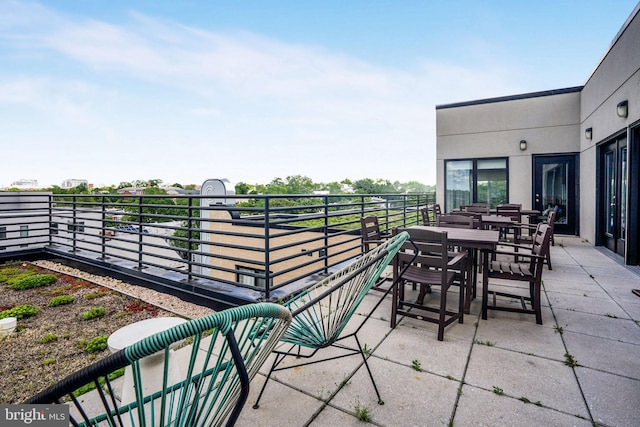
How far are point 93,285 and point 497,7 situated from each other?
10.1m

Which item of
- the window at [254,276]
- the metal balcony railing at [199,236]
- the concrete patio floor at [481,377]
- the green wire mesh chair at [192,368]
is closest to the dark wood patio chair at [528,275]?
the concrete patio floor at [481,377]

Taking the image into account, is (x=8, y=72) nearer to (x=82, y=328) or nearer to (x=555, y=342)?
(x=82, y=328)

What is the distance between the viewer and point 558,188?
7809mm

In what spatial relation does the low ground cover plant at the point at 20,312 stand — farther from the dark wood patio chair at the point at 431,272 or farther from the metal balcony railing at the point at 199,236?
the dark wood patio chair at the point at 431,272

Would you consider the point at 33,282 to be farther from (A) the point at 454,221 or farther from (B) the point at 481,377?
(A) the point at 454,221

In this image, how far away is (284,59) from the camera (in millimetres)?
11711

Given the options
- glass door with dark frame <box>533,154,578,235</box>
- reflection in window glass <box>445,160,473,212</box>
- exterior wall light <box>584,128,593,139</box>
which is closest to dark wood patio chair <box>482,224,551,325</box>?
exterior wall light <box>584,128,593,139</box>

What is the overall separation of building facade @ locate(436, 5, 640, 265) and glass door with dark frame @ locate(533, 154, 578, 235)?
0.06 feet

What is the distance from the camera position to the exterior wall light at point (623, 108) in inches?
184

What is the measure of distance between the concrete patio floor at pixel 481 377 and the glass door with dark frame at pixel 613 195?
3.00m

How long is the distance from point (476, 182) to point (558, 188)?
1.84 meters

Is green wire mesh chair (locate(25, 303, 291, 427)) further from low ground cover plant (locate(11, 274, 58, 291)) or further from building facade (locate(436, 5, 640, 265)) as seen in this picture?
building facade (locate(436, 5, 640, 265))

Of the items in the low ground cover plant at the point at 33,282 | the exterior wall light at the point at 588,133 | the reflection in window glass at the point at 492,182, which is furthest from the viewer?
the reflection in window glass at the point at 492,182

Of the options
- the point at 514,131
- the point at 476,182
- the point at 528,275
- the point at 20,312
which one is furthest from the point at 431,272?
the point at 514,131
